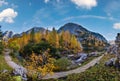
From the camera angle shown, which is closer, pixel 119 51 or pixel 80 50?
pixel 119 51

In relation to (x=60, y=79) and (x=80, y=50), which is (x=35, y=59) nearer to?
(x=60, y=79)

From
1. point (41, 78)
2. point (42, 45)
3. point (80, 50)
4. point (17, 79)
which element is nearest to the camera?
point (17, 79)

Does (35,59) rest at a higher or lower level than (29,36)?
lower

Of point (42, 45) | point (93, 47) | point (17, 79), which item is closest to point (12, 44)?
point (42, 45)

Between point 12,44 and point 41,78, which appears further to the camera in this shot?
point 12,44

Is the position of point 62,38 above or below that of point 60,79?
above

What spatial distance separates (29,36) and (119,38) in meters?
62.1

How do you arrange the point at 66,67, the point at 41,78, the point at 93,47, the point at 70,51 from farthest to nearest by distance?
the point at 93,47 < the point at 70,51 < the point at 66,67 < the point at 41,78

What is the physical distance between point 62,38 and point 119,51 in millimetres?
60921

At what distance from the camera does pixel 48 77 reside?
47.6 metres

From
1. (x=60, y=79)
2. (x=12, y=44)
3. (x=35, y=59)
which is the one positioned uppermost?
(x=12, y=44)

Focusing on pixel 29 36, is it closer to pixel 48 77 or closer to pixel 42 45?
pixel 42 45

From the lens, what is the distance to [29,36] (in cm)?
11125

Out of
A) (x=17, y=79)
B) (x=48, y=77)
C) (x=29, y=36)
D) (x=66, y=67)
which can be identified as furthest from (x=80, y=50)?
(x=17, y=79)
